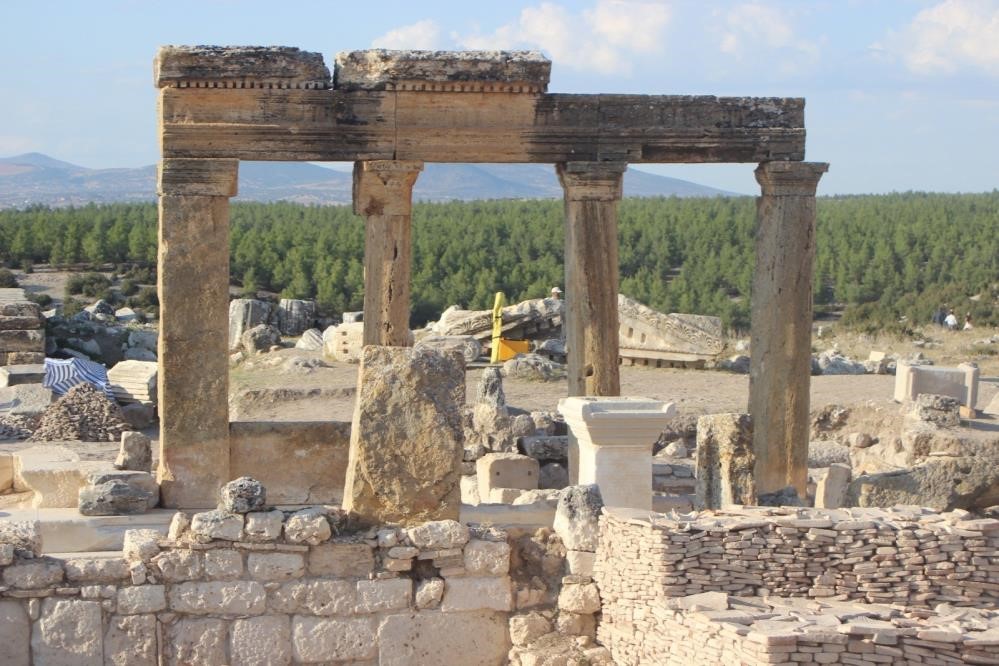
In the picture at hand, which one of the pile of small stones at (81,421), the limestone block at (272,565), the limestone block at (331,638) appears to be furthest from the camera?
the pile of small stones at (81,421)

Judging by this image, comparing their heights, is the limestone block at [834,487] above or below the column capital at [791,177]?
below

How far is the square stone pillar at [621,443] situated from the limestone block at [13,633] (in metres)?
3.89

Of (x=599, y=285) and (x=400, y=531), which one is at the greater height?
(x=599, y=285)

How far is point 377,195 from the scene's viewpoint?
1230 cm

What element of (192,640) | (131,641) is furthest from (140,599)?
(192,640)

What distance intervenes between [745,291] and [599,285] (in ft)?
117

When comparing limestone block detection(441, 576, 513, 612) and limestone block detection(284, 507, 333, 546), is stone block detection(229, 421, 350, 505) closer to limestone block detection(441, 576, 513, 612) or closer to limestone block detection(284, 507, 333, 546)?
limestone block detection(441, 576, 513, 612)

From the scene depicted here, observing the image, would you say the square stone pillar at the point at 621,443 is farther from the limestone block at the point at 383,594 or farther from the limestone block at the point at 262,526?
the limestone block at the point at 262,526

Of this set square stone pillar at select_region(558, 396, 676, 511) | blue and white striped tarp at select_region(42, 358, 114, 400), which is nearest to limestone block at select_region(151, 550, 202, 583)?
square stone pillar at select_region(558, 396, 676, 511)

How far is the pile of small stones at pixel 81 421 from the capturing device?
17.1 meters

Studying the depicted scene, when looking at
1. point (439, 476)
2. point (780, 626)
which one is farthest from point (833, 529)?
point (439, 476)

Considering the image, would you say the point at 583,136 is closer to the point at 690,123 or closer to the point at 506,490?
the point at 690,123

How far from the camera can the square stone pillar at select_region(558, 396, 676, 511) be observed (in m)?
10.4

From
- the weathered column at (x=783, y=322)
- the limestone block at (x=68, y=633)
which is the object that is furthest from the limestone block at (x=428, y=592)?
the weathered column at (x=783, y=322)
